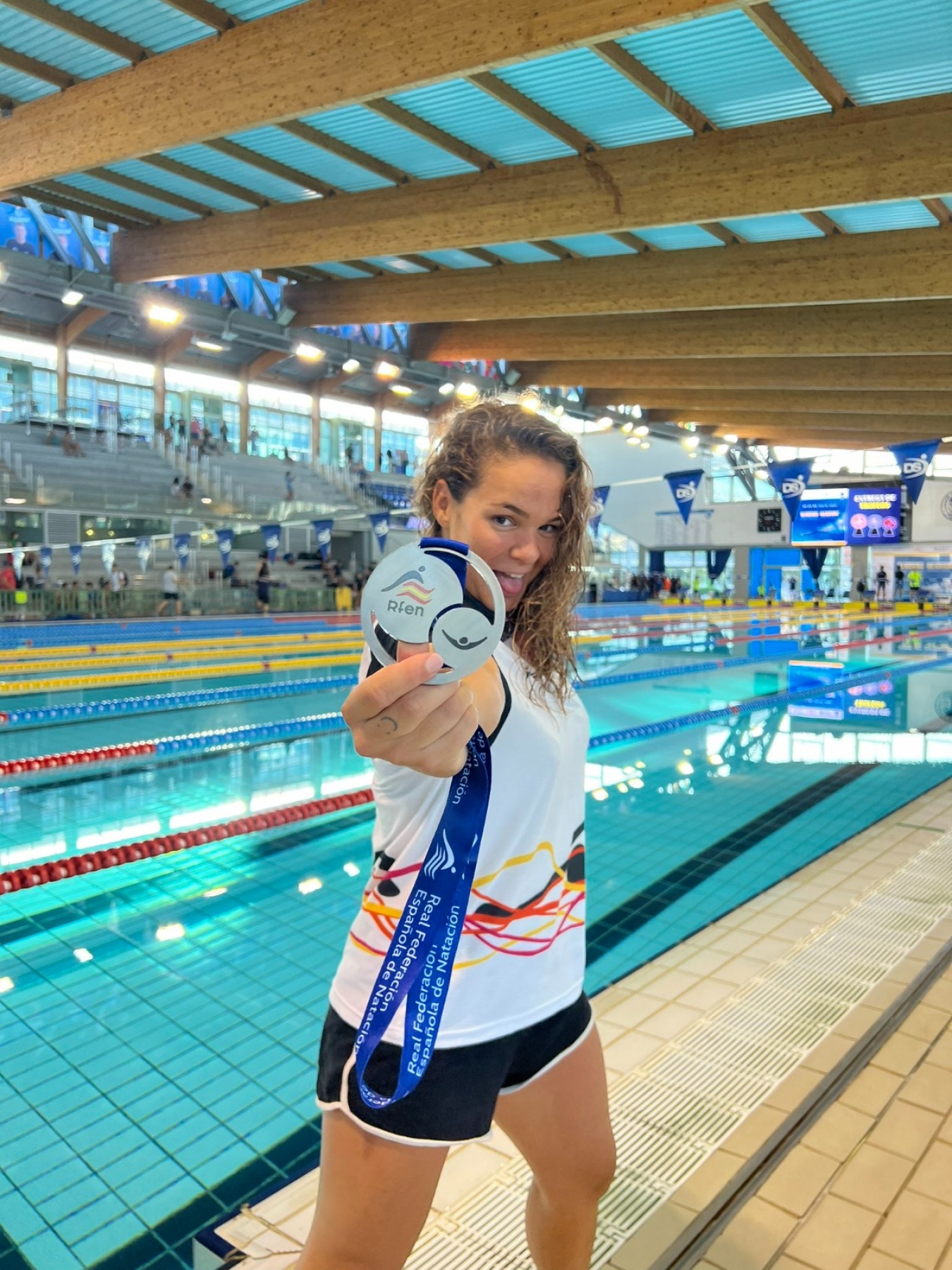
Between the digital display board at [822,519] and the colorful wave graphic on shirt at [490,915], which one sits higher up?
the digital display board at [822,519]

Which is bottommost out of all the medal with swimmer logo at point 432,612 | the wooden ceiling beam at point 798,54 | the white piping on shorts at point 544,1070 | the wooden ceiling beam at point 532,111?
the white piping on shorts at point 544,1070

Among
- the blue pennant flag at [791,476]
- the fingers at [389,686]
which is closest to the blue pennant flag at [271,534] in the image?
the blue pennant flag at [791,476]

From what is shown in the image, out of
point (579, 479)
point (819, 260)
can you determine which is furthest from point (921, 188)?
point (579, 479)

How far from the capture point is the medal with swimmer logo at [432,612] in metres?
0.79

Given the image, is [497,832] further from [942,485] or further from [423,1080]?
[942,485]

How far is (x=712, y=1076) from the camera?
7.02 ft

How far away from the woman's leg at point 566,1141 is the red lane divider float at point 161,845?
6.91 feet

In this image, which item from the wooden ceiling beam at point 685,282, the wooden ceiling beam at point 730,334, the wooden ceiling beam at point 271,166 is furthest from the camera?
the wooden ceiling beam at point 730,334

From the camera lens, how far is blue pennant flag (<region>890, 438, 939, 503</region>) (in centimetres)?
1427

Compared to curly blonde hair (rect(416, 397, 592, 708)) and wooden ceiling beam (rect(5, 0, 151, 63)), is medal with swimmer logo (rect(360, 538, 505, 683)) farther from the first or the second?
wooden ceiling beam (rect(5, 0, 151, 63))

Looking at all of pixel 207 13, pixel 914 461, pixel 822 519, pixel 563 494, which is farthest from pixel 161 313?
pixel 822 519

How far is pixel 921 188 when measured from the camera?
623cm

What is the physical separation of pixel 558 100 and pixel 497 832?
290 inches

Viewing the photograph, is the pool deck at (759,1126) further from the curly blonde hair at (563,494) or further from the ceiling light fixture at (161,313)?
the ceiling light fixture at (161,313)
